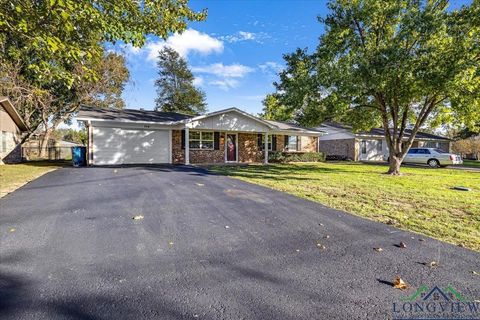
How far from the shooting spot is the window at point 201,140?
17.9m

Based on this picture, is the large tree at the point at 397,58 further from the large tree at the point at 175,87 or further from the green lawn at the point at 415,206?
the large tree at the point at 175,87

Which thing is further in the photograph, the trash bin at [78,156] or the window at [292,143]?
the window at [292,143]

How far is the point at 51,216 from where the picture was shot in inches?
196

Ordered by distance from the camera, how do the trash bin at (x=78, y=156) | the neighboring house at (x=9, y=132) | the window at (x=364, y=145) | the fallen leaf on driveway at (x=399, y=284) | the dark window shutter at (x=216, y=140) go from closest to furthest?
the fallen leaf on driveway at (x=399, y=284) < the trash bin at (x=78, y=156) < the neighboring house at (x=9, y=132) < the dark window shutter at (x=216, y=140) < the window at (x=364, y=145)

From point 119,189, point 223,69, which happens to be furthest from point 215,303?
point 223,69

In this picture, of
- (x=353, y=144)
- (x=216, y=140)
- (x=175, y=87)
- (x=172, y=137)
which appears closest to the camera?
(x=172, y=137)

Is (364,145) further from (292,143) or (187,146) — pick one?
(187,146)

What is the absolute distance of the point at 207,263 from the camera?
3.27 meters

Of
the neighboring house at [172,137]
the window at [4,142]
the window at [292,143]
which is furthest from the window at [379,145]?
the window at [4,142]

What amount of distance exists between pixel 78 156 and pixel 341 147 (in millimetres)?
24435

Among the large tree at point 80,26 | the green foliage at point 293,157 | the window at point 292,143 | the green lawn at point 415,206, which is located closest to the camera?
the green lawn at point 415,206

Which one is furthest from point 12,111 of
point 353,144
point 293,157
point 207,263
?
point 353,144

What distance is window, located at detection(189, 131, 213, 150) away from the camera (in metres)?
17.9

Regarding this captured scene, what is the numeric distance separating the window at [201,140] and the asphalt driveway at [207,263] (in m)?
12.2
